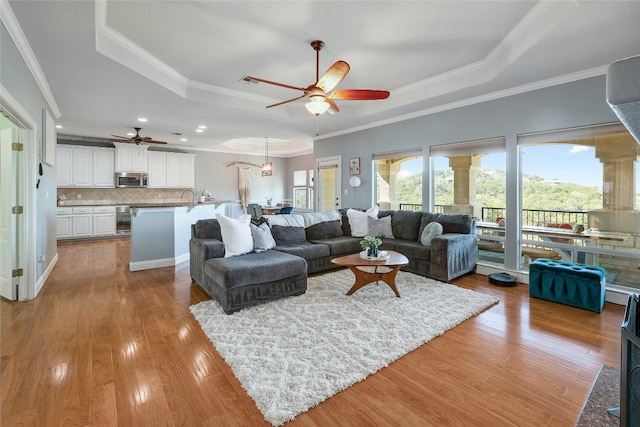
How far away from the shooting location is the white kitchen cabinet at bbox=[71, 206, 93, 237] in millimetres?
7270

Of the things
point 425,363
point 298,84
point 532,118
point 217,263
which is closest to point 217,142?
point 298,84

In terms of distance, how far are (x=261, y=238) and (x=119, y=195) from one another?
6.52m

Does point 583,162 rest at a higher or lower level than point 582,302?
higher

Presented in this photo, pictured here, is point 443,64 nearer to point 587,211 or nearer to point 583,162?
point 583,162

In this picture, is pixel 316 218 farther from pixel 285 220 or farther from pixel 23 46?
pixel 23 46

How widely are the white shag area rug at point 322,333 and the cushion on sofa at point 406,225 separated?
1.22 metres

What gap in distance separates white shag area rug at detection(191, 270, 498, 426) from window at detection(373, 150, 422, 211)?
2.36m

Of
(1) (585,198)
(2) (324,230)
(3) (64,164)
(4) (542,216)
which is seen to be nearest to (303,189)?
(2) (324,230)

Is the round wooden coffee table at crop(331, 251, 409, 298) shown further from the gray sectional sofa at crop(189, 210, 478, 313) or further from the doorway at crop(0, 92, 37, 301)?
the doorway at crop(0, 92, 37, 301)

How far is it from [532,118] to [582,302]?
2.41 metres

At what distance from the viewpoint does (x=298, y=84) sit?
450cm

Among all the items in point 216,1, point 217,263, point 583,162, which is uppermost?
point 216,1

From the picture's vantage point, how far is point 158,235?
4.86 m

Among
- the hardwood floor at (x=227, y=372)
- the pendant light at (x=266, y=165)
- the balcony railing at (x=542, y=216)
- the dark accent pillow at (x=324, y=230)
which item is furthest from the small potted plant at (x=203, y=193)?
the balcony railing at (x=542, y=216)
